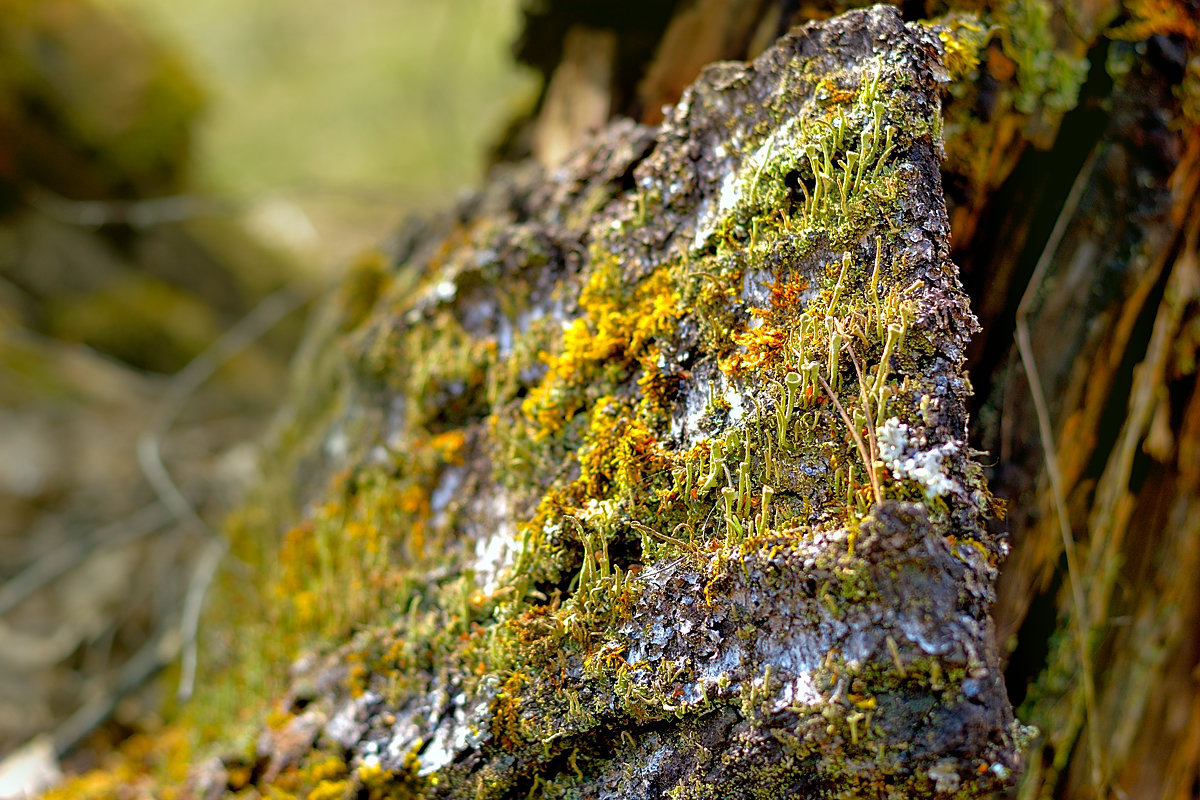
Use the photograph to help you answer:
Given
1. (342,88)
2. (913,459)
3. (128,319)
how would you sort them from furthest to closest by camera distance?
(342,88) → (128,319) → (913,459)

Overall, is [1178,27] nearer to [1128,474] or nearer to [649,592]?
[1128,474]

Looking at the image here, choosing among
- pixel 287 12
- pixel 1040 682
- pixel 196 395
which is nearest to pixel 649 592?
pixel 1040 682

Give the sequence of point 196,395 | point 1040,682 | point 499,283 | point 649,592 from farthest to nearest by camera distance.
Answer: point 196,395
point 499,283
point 1040,682
point 649,592

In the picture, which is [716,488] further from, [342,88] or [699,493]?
[342,88]

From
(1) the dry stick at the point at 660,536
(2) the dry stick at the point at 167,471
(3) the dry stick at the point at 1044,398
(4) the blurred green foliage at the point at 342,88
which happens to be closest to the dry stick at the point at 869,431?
(1) the dry stick at the point at 660,536

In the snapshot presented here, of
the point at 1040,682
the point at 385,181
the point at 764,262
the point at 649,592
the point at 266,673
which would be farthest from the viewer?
the point at 385,181

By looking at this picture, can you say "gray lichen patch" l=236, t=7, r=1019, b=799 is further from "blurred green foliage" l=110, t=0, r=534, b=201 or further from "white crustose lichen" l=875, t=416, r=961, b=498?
"blurred green foliage" l=110, t=0, r=534, b=201

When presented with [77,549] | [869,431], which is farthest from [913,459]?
[77,549]
